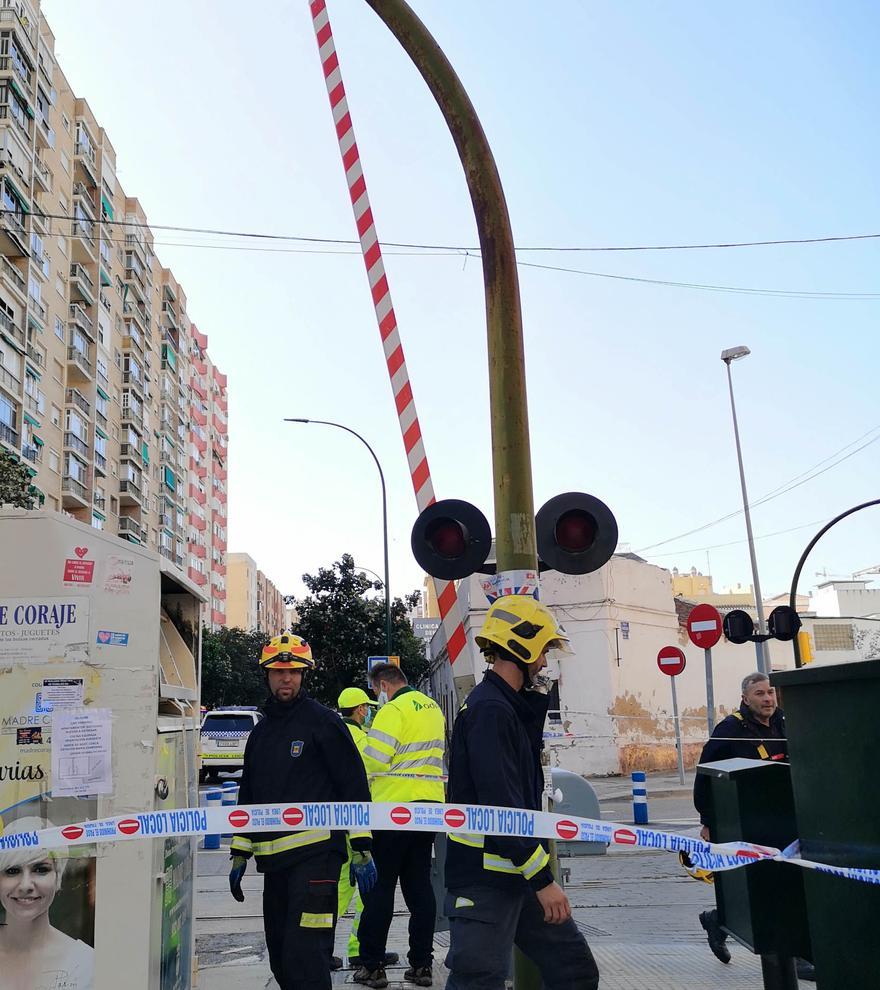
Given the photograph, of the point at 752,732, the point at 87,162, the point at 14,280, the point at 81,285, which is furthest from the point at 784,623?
the point at 87,162

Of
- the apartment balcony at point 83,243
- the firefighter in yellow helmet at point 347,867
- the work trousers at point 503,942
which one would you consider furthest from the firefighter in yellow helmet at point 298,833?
the apartment balcony at point 83,243

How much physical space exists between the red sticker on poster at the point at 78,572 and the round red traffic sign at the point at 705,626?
40.7 ft

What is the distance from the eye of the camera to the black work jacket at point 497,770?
352 cm

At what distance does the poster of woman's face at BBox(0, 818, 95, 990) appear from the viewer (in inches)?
156

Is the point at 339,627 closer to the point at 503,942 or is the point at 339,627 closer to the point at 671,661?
the point at 671,661

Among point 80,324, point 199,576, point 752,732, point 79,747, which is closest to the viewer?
point 79,747

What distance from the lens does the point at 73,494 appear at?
1917 inches

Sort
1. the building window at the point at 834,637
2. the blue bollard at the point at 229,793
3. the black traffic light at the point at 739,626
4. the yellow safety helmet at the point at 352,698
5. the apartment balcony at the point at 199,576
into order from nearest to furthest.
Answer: the yellow safety helmet at the point at 352,698
the blue bollard at the point at 229,793
the black traffic light at the point at 739,626
the building window at the point at 834,637
the apartment balcony at the point at 199,576

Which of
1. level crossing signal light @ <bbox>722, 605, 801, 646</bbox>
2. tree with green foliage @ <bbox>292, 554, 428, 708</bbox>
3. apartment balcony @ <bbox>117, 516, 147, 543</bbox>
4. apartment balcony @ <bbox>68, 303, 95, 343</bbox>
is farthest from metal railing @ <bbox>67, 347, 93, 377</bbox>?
level crossing signal light @ <bbox>722, 605, 801, 646</bbox>

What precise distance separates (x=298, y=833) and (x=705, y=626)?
11909 mm

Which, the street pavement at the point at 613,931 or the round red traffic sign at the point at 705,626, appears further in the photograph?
the round red traffic sign at the point at 705,626

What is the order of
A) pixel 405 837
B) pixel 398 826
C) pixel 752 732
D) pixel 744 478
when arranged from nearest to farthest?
pixel 398 826
pixel 405 837
pixel 752 732
pixel 744 478

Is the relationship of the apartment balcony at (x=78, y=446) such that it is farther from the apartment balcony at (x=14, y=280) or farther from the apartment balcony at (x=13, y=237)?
the apartment balcony at (x=13, y=237)

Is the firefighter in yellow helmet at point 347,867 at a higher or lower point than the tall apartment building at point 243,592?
lower
